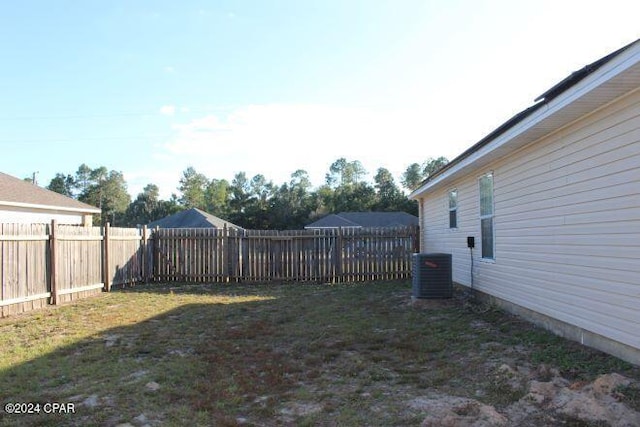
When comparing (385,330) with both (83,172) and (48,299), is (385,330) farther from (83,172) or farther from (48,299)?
(83,172)

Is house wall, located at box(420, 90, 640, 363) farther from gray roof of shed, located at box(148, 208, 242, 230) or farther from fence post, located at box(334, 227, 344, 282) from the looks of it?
gray roof of shed, located at box(148, 208, 242, 230)

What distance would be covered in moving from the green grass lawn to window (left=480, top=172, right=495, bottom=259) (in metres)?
1.18

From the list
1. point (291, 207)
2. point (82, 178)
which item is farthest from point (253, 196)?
point (82, 178)

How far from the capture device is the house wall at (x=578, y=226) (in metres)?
4.79

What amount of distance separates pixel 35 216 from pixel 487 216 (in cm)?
1568

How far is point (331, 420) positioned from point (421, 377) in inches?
56.9

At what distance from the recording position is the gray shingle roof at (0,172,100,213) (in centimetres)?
1621

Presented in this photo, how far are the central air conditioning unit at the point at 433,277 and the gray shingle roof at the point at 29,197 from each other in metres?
13.1

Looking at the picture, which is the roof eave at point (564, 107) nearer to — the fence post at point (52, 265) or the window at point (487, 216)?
the window at point (487, 216)

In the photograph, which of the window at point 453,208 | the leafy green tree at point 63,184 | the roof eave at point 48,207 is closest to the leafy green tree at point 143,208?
the leafy green tree at point 63,184

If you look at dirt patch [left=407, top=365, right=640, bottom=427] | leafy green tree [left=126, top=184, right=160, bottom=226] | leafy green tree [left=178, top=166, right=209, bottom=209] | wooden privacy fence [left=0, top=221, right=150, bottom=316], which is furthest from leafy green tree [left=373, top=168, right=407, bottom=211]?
dirt patch [left=407, top=365, right=640, bottom=427]

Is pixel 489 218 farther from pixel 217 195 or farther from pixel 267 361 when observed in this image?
pixel 217 195

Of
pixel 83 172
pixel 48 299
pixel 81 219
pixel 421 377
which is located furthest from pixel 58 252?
pixel 83 172

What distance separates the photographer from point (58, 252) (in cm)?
1044
